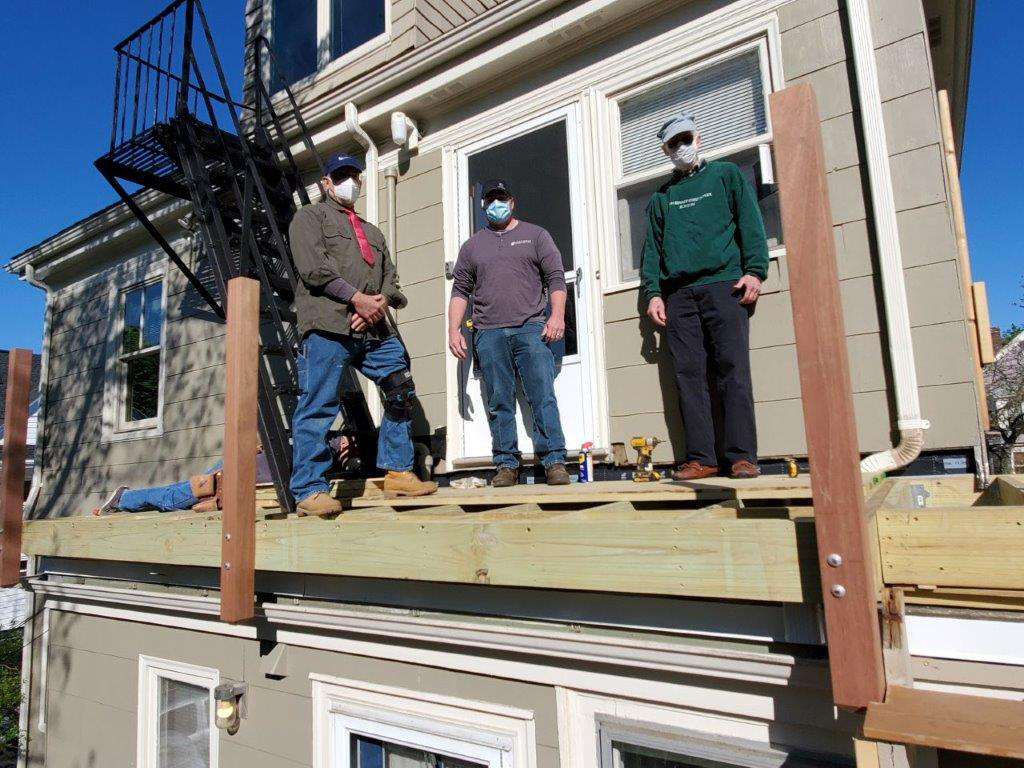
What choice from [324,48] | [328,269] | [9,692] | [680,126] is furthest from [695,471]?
[9,692]

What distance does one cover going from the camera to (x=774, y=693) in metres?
1.84

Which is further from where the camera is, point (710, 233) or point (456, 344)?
point (456, 344)

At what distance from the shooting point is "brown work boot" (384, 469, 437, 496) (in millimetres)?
3225

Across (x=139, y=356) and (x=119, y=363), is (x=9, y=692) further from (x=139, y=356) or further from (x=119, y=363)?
(x=139, y=356)

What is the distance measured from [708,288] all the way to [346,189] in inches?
73.0

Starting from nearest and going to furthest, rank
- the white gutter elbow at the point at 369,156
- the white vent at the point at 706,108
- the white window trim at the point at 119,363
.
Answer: the white vent at the point at 706,108, the white gutter elbow at the point at 369,156, the white window trim at the point at 119,363

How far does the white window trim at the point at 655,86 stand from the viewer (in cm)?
360

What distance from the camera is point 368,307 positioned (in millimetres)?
3150

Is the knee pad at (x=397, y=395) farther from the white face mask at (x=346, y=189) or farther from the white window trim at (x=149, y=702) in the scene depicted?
the white window trim at (x=149, y=702)

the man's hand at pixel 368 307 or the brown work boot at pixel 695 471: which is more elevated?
the man's hand at pixel 368 307

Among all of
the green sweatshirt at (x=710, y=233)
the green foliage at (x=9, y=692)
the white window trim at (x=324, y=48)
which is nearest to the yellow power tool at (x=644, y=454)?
the green sweatshirt at (x=710, y=233)

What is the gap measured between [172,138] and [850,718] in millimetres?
5202

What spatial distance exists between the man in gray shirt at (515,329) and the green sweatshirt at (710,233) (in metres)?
0.59

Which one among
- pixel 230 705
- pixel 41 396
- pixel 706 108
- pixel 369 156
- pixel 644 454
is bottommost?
pixel 230 705
